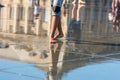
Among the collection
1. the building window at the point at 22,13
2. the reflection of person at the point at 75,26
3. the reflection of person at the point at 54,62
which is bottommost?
the reflection of person at the point at 54,62

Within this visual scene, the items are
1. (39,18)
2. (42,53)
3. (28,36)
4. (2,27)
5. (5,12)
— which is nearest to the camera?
(42,53)

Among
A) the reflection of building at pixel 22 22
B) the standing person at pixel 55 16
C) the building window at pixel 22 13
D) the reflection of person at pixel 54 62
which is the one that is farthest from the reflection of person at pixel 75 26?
the reflection of person at pixel 54 62

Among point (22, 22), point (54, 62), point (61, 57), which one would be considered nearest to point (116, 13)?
point (22, 22)

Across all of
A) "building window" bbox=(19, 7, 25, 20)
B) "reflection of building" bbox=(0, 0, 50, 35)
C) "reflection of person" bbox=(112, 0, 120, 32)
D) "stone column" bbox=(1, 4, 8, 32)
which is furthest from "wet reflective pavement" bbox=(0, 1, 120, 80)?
"reflection of person" bbox=(112, 0, 120, 32)

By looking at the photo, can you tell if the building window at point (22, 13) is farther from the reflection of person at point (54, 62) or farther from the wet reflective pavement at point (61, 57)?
the reflection of person at point (54, 62)

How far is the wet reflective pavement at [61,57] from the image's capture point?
6914mm

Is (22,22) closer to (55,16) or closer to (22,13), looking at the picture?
(22,13)

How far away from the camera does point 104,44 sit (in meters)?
10.5

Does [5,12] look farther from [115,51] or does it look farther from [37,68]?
[37,68]

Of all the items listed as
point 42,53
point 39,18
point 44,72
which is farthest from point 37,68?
point 39,18

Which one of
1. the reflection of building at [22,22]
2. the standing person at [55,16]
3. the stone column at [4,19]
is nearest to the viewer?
the standing person at [55,16]

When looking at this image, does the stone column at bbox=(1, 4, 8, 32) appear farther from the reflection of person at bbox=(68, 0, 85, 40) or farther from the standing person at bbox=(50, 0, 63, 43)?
the standing person at bbox=(50, 0, 63, 43)

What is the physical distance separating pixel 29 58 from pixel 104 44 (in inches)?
109

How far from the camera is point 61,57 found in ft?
27.4
